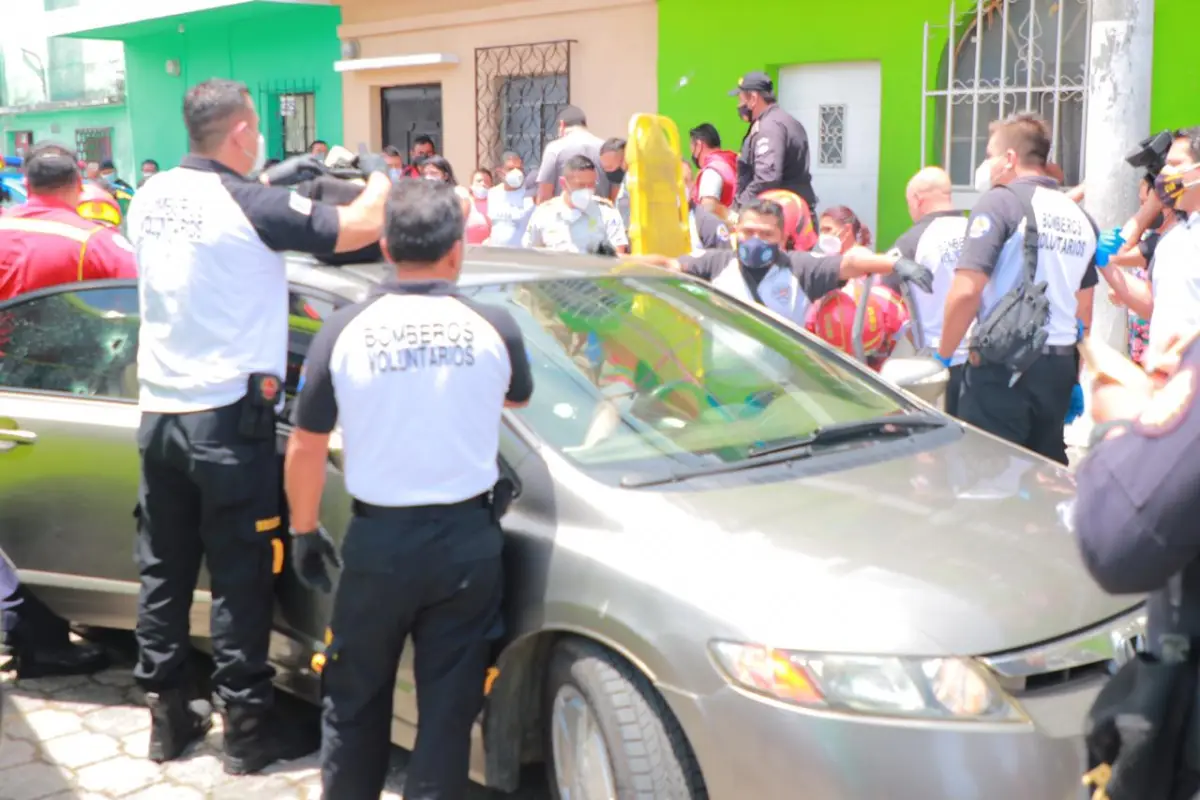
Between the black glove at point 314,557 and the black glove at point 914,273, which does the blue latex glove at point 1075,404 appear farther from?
the black glove at point 314,557

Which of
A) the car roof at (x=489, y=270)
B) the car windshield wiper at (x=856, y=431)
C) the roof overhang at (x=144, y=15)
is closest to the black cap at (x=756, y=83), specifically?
the car roof at (x=489, y=270)

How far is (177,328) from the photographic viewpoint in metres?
3.41

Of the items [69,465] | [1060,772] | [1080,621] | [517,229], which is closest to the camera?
[1060,772]

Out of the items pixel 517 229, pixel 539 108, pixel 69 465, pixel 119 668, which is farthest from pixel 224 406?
pixel 539 108

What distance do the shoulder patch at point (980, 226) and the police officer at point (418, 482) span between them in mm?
2181

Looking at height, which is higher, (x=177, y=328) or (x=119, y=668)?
(x=177, y=328)

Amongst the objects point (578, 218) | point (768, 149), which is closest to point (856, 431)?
point (578, 218)

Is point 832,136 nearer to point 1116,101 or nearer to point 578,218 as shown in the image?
point 578,218

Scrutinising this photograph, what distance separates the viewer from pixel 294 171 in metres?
3.64

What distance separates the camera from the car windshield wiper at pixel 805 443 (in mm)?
2994

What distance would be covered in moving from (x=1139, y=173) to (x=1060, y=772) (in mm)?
4421

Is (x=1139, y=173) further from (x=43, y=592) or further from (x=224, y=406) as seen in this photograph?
(x=43, y=592)

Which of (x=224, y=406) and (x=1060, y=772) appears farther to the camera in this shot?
(x=224, y=406)

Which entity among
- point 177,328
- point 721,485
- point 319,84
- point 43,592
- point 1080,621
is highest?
point 319,84
